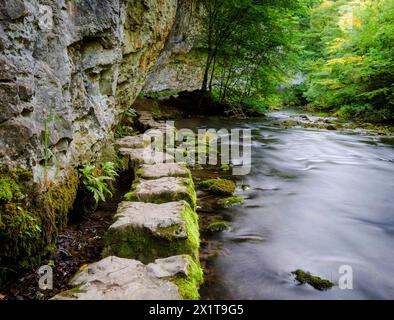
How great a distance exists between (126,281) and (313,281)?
5.02ft

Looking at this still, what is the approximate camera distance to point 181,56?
15406 mm

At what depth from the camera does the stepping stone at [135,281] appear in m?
1.97

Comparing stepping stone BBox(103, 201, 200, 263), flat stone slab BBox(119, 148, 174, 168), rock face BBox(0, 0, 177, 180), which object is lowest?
stepping stone BBox(103, 201, 200, 263)

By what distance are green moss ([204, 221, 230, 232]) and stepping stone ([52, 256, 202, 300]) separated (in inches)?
43.6

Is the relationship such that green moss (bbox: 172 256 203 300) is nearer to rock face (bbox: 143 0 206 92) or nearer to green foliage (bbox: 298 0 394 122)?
rock face (bbox: 143 0 206 92)

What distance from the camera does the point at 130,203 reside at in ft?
10.7

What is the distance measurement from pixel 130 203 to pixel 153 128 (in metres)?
5.06

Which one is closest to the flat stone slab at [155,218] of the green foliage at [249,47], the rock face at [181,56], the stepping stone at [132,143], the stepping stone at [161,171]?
the stepping stone at [161,171]

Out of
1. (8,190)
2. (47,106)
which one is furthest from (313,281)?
(47,106)

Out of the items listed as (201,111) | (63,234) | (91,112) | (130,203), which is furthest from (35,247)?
(201,111)

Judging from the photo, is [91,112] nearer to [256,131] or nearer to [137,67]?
[137,67]

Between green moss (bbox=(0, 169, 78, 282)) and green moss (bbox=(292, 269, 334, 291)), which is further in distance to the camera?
green moss (bbox=(292, 269, 334, 291))

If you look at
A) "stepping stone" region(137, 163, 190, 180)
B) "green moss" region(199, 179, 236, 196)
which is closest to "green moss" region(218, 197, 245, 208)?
"green moss" region(199, 179, 236, 196)

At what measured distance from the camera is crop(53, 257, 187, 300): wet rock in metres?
1.96
